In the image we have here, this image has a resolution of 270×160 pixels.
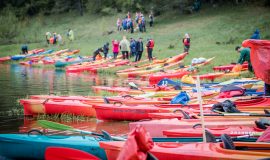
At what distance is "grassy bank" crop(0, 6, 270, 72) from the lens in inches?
1059

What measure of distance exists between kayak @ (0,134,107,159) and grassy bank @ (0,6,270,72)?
13.7 m

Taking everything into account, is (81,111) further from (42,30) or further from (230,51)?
(42,30)

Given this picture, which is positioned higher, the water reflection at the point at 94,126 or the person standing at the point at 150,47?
the person standing at the point at 150,47

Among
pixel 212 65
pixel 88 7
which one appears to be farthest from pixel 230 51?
pixel 88 7

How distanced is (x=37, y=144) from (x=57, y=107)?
4447 mm

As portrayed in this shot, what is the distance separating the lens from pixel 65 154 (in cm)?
731

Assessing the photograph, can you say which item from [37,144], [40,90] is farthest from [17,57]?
[37,144]

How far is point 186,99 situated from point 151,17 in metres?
27.1

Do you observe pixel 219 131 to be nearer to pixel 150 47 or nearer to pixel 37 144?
pixel 37 144

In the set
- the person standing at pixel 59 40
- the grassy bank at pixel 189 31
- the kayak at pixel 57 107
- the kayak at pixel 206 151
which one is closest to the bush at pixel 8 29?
the grassy bank at pixel 189 31

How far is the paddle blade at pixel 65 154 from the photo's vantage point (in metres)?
7.19

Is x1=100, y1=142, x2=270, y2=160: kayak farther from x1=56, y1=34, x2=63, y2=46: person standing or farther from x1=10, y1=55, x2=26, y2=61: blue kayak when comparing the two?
x1=56, y1=34, x2=63, y2=46: person standing

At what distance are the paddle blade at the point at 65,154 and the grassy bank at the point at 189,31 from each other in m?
14.1

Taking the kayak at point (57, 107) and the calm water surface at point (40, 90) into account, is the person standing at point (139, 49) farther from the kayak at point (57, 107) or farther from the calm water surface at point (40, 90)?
the kayak at point (57, 107)
